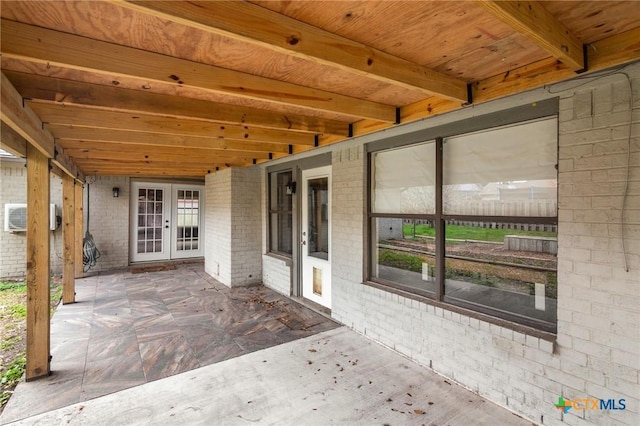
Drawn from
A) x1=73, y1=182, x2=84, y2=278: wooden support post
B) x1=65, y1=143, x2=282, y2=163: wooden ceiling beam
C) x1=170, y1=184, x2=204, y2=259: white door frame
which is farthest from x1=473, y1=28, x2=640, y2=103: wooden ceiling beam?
x1=170, y1=184, x2=204, y2=259: white door frame

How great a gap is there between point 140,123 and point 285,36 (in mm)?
2130

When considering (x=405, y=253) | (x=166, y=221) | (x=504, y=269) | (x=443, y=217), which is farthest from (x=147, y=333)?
(x=166, y=221)

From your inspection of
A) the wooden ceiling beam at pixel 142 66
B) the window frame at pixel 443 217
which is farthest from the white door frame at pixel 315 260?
the wooden ceiling beam at pixel 142 66

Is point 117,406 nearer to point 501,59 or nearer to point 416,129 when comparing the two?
point 416,129

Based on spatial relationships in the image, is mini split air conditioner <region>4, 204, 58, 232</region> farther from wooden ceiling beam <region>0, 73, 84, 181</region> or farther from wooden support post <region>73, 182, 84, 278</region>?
wooden ceiling beam <region>0, 73, 84, 181</region>

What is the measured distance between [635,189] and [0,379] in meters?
5.17

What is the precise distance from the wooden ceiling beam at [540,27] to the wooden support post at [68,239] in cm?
606

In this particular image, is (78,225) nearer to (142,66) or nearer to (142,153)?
(142,153)

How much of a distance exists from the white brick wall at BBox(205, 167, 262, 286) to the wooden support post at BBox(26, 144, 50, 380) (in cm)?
308

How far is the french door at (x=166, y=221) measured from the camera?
8195mm

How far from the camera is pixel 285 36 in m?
1.51

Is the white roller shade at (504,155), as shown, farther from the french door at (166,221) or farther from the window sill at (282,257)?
the french door at (166,221)

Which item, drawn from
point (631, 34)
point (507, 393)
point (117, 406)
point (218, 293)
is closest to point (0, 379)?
point (117, 406)

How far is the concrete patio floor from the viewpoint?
2320 millimetres
